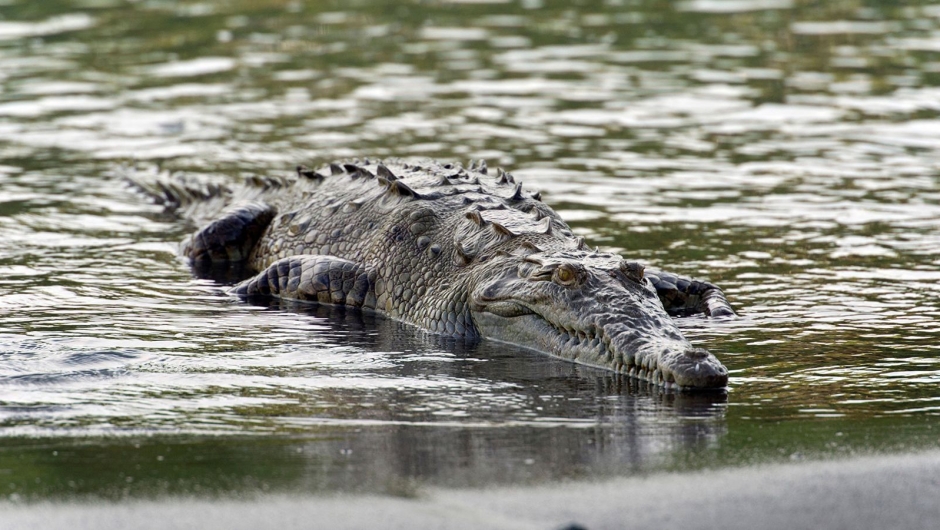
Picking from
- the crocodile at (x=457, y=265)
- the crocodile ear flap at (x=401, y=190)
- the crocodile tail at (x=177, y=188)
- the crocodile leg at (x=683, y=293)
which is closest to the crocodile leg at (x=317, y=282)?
the crocodile at (x=457, y=265)

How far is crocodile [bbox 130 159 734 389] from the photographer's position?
609 cm

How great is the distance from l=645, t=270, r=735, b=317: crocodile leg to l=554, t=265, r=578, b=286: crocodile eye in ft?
3.43

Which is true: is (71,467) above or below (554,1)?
below

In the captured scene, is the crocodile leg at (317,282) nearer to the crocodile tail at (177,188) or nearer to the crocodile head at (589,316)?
the crocodile head at (589,316)

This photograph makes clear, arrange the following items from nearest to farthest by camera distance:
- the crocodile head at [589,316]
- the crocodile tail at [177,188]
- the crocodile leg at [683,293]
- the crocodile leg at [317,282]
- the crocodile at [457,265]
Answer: the crocodile head at [589,316] < the crocodile at [457,265] < the crocodile leg at [683,293] < the crocodile leg at [317,282] < the crocodile tail at [177,188]

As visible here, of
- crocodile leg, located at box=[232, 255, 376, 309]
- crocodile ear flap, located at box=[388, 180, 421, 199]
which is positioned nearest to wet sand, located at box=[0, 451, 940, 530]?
crocodile leg, located at box=[232, 255, 376, 309]

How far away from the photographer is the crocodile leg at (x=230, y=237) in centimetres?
865

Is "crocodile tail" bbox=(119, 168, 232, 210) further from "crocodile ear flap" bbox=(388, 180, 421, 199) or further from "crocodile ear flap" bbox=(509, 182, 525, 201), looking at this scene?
"crocodile ear flap" bbox=(509, 182, 525, 201)

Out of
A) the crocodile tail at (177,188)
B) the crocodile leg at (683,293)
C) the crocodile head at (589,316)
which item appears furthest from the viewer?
the crocodile tail at (177,188)

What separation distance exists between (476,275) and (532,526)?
10.7ft

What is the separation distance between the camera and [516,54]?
1670 cm

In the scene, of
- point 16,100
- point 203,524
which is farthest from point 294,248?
point 16,100

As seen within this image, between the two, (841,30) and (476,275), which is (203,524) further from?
(841,30)

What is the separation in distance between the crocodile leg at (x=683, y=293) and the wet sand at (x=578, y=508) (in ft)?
10.0
